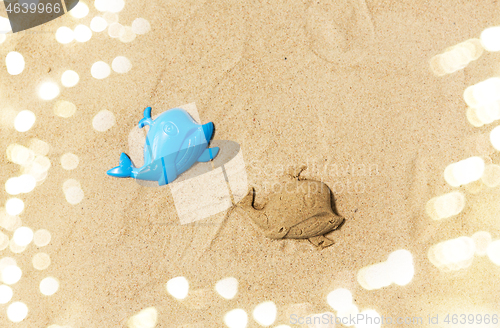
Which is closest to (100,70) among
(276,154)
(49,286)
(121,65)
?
(121,65)

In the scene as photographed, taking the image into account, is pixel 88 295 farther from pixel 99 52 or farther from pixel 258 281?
pixel 99 52

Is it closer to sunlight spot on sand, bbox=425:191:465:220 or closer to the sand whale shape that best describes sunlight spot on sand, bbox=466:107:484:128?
sunlight spot on sand, bbox=425:191:465:220

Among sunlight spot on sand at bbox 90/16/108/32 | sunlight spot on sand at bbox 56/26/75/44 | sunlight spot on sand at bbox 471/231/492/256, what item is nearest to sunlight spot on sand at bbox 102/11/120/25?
sunlight spot on sand at bbox 90/16/108/32

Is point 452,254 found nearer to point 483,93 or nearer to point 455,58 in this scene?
point 483,93

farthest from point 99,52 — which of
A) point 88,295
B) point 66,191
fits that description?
point 88,295

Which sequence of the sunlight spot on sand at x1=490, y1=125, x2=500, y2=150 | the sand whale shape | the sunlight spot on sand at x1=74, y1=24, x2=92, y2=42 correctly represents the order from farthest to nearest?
the sunlight spot on sand at x1=74, y1=24, x2=92, y2=42 → the sunlight spot on sand at x1=490, y1=125, x2=500, y2=150 → the sand whale shape
